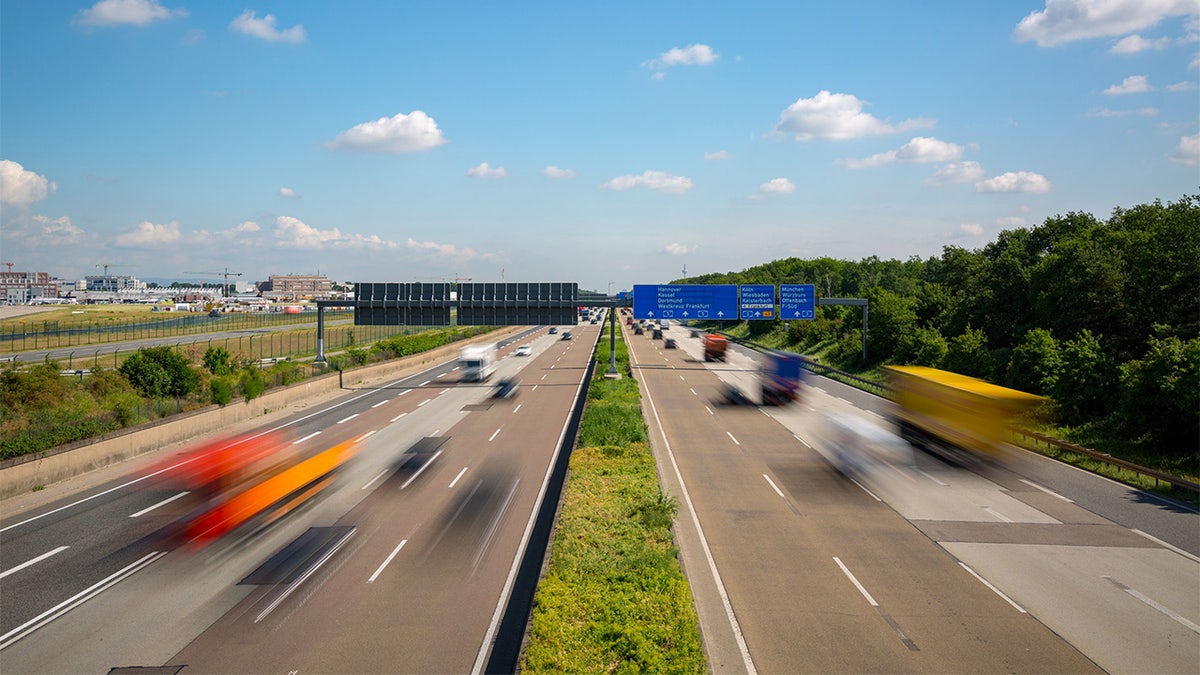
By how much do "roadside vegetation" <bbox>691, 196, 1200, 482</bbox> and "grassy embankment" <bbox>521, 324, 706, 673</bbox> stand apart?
65.4 ft

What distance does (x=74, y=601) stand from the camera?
14.6 m

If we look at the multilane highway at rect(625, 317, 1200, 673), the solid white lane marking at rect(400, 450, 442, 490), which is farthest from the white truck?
the multilane highway at rect(625, 317, 1200, 673)

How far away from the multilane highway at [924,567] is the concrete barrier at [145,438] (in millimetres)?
21977

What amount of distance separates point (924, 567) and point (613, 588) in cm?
792

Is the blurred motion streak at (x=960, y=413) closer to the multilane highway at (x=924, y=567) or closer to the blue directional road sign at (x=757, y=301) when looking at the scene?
the multilane highway at (x=924, y=567)

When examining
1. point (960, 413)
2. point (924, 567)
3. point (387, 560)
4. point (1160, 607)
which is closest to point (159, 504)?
point (387, 560)

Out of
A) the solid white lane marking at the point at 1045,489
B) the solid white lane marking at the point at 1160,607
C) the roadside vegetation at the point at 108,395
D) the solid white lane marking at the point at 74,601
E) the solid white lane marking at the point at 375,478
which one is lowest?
the solid white lane marking at the point at 74,601

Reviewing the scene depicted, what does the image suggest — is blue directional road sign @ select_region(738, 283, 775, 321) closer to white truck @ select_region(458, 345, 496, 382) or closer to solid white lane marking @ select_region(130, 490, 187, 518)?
white truck @ select_region(458, 345, 496, 382)

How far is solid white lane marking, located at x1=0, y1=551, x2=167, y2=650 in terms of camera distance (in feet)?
43.0

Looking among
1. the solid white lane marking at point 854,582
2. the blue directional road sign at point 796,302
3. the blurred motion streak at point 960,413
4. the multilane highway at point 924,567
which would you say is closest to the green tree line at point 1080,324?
the blurred motion streak at point 960,413

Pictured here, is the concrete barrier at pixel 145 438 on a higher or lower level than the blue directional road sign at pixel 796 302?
lower

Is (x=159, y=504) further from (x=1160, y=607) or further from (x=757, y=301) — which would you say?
(x=757, y=301)

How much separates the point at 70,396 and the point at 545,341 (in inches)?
3017

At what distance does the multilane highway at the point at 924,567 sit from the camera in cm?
1237
